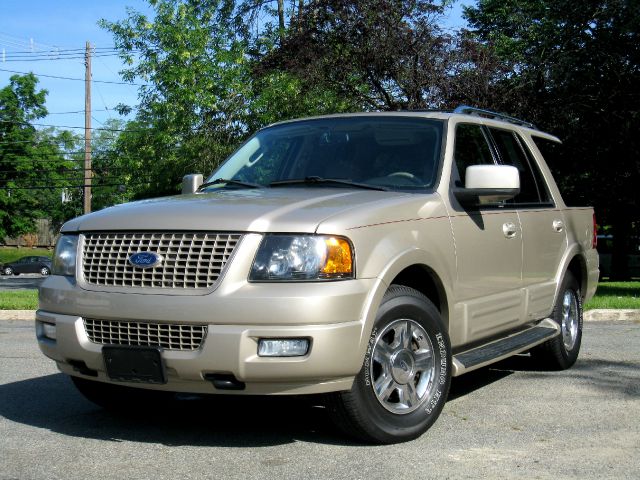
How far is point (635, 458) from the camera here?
4434 millimetres

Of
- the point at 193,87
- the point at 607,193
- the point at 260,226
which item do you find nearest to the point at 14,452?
the point at 260,226

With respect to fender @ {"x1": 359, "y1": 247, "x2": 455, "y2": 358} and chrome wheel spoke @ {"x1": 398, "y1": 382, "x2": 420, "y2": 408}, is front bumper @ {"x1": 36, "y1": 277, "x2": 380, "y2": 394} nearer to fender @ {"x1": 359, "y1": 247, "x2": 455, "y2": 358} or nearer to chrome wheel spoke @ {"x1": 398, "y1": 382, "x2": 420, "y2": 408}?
fender @ {"x1": 359, "y1": 247, "x2": 455, "y2": 358}

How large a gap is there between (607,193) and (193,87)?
420 inches

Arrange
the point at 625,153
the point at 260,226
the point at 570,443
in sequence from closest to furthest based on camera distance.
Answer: the point at 260,226, the point at 570,443, the point at 625,153

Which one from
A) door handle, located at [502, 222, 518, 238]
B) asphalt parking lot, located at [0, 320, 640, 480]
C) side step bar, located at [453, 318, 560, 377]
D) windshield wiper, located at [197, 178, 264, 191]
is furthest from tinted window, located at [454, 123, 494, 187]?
asphalt parking lot, located at [0, 320, 640, 480]

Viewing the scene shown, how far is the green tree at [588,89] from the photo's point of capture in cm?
1908

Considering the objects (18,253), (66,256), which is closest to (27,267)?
(18,253)

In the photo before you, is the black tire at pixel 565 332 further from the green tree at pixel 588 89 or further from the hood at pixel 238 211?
the green tree at pixel 588 89

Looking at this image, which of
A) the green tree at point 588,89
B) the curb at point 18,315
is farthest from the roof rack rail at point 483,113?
the green tree at point 588,89

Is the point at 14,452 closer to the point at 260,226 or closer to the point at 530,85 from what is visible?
the point at 260,226

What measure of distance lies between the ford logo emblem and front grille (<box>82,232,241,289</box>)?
0.02m

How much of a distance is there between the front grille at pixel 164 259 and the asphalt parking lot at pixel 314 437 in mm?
892

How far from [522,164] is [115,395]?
11.6 ft

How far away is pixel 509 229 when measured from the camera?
6.00 metres
